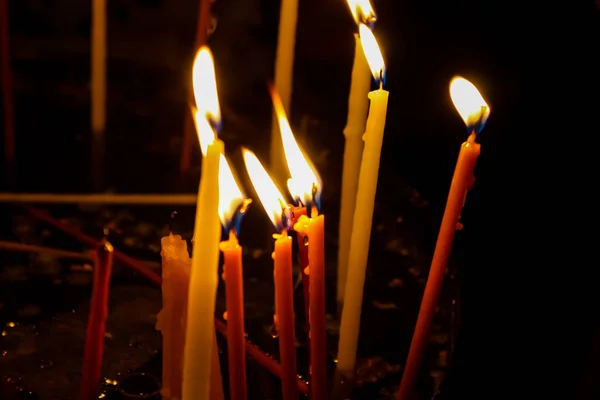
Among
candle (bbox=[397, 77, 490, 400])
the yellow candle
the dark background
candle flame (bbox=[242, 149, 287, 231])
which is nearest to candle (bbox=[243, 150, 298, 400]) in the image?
candle flame (bbox=[242, 149, 287, 231])

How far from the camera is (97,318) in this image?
387 mm

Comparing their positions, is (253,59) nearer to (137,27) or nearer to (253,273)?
(137,27)

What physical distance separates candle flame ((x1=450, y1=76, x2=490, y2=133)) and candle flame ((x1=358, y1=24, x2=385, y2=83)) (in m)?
0.05

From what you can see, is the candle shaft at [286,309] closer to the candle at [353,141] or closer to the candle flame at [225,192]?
the candle flame at [225,192]

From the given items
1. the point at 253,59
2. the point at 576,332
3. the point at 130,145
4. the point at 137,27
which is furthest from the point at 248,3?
the point at 576,332

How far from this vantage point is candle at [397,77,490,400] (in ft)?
1.47

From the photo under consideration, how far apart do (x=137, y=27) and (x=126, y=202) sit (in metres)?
0.61

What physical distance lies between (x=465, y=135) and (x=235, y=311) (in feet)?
1.97

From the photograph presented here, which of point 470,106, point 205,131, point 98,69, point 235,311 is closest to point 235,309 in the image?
point 235,311

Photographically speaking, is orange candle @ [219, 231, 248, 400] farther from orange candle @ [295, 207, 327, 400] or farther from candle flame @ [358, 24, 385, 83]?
candle flame @ [358, 24, 385, 83]

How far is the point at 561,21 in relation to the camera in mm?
754

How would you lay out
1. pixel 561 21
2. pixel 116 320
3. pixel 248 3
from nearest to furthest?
1. pixel 116 320
2. pixel 561 21
3. pixel 248 3

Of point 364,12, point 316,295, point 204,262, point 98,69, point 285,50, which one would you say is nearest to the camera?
point 204,262

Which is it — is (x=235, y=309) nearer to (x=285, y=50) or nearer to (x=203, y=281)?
(x=203, y=281)
